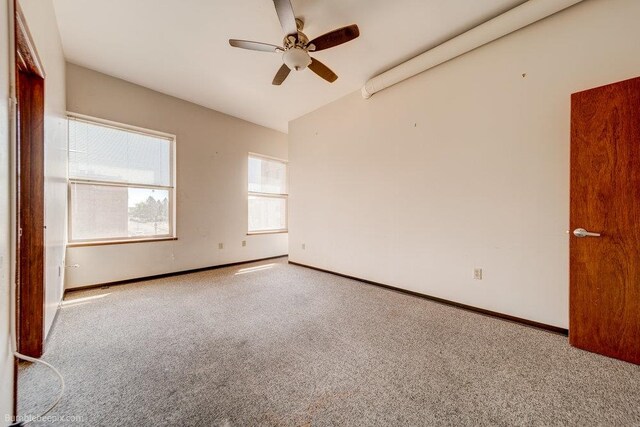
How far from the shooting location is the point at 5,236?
113 cm

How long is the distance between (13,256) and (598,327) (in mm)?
3757

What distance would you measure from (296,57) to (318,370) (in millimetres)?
2670

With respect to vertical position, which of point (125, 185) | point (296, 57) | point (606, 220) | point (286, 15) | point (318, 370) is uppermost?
point (286, 15)

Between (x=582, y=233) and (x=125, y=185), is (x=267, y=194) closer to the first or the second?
(x=125, y=185)

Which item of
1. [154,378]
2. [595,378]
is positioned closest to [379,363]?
[595,378]

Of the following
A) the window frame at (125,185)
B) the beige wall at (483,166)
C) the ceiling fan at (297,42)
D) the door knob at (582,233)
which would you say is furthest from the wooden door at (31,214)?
the door knob at (582,233)

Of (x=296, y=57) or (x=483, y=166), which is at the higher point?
(x=296, y=57)

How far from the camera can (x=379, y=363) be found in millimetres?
1698

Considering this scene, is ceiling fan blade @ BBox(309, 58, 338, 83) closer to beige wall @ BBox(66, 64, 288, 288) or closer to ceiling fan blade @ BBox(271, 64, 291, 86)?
ceiling fan blade @ BBox(271, 64, 291, 86)

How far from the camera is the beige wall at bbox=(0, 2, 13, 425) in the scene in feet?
3.51

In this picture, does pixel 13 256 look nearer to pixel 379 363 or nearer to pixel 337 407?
pixel 337 407

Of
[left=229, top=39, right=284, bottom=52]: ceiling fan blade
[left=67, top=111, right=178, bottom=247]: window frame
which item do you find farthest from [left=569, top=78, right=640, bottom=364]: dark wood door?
[left=67, top=111, right=178, bottom=247]: window frame

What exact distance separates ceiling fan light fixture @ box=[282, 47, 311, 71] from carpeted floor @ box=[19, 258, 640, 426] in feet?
8.34

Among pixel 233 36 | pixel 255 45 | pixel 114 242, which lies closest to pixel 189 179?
pixel 114 242
